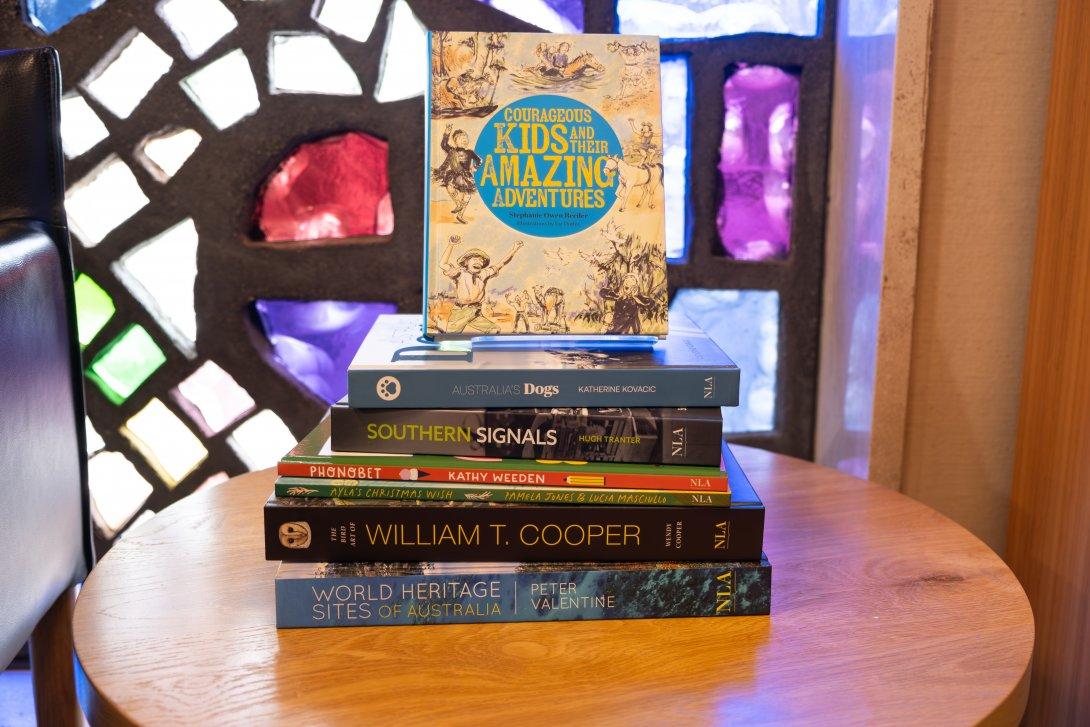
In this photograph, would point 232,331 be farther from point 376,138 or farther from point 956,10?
point 956,10

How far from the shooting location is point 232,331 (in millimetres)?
1540

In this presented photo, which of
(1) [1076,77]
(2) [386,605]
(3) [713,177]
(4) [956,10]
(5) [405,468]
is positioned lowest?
(2) [386,605]

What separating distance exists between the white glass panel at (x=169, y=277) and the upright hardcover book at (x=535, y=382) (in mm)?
793

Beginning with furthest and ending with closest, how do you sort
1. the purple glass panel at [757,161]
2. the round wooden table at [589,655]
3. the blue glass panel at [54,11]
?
the purple glass panel at [757,161] → the blue glass panel at [54,11] → the round wooden table at [589,655]

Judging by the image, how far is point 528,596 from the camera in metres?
0.80

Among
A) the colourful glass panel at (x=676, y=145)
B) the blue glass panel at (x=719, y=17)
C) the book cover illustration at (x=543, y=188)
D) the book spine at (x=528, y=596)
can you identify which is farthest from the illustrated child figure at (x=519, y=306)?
the blue glass panel at (x=719, y=17)

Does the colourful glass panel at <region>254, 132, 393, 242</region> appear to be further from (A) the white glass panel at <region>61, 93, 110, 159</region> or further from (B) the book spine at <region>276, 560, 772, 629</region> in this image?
(B) the book spine at <region>276, 560, 772, 629</region>

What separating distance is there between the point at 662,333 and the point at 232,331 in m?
0.86

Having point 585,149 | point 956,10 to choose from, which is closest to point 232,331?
point 585,149

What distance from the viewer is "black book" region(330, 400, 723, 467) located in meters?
0.83

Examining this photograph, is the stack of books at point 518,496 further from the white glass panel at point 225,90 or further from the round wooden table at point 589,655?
the white glass panel at point 225,90

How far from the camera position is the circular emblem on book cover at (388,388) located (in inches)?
32.3

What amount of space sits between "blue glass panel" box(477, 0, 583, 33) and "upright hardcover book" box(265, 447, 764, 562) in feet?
3.17

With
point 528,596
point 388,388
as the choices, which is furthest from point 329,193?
point 528,596
